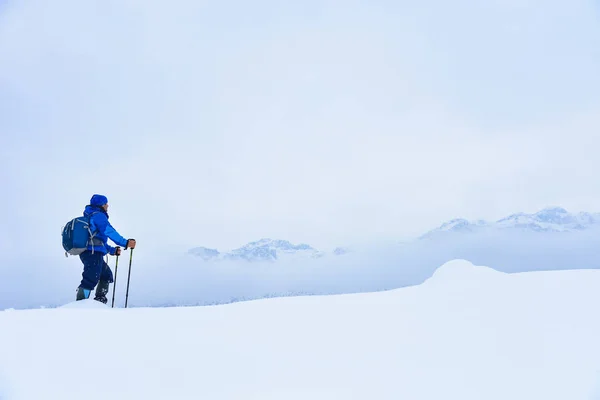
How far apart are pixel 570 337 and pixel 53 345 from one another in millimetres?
6343

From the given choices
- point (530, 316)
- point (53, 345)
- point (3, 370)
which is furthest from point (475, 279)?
point (3, 370)

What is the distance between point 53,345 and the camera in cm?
523

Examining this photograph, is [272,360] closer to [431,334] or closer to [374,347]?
[374,347]

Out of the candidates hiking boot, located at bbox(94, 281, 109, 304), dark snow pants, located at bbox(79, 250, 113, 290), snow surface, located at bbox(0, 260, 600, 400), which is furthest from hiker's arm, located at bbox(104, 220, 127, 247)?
snow surface, located at bbox(0, 260, 600, 400)

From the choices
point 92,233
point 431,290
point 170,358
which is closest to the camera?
point 170,358

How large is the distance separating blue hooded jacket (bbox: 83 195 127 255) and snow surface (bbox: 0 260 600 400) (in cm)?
253

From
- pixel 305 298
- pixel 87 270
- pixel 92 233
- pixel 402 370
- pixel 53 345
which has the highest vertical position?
pixel 92 233

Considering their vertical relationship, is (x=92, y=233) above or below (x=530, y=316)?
above

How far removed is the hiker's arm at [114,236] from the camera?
28.6 ft

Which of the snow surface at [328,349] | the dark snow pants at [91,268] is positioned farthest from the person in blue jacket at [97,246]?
the snow surface at [328,349]

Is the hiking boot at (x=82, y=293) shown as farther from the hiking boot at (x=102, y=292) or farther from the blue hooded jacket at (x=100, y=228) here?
the blue hooded jacket at (x=100, y=228)

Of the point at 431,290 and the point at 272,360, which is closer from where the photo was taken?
the point at 272,360

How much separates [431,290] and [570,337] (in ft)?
7.01

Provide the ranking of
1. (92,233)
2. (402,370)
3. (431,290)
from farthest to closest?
(92,233) → (431,290) → (402,370)
